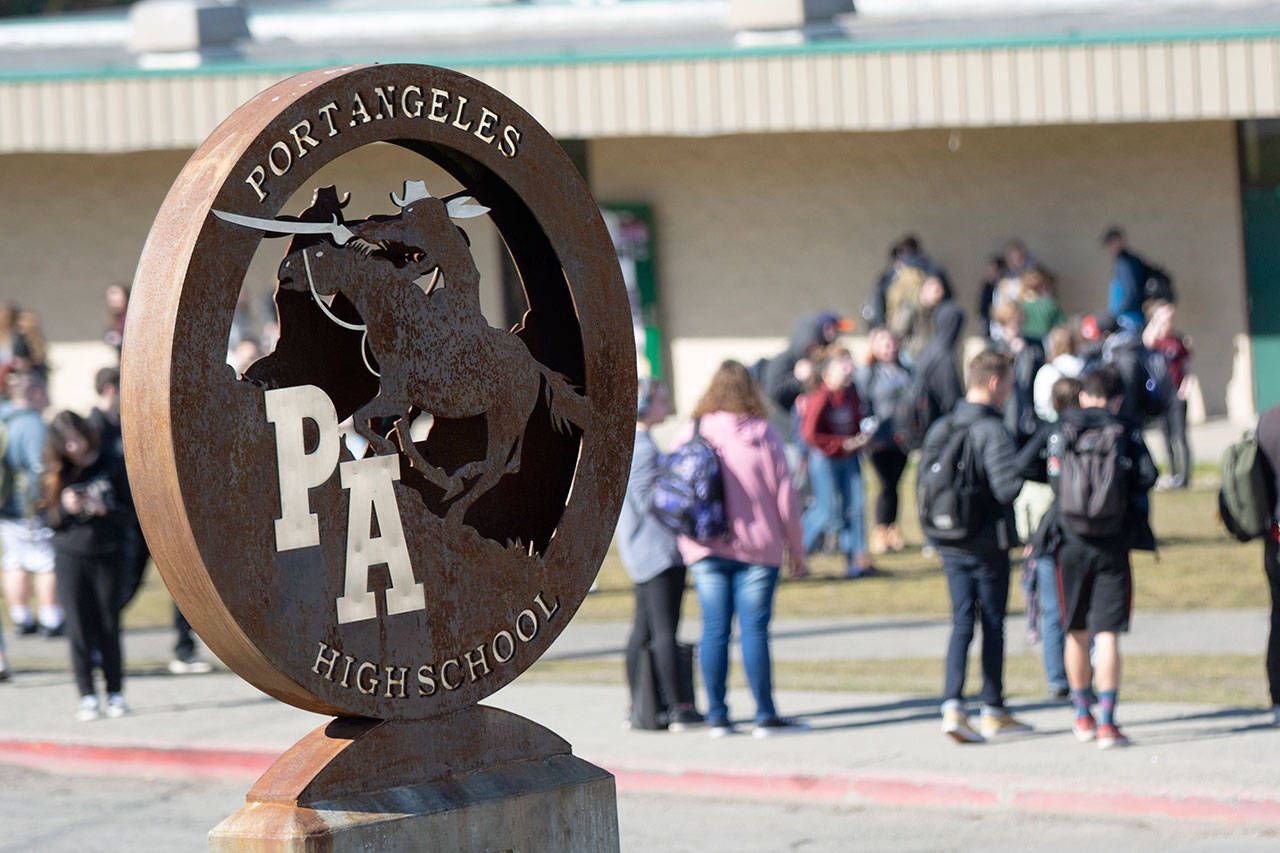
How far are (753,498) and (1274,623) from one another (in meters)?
2.64

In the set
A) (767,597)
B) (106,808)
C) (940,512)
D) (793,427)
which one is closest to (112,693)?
(106,808)

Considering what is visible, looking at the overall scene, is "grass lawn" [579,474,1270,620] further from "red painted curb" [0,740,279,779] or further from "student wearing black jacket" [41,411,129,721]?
"red painted curb" [0,740,279,779]

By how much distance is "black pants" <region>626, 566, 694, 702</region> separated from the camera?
9.59 metres

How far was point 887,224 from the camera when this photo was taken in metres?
20.2

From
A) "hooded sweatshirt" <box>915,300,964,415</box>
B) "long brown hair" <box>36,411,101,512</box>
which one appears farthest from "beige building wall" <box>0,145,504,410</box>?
"long brown hair" <box>36,411,101,512</box>

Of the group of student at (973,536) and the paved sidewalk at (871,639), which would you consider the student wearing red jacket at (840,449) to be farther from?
the group of student at (973,536)

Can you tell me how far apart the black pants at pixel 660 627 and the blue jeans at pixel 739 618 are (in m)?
0.18

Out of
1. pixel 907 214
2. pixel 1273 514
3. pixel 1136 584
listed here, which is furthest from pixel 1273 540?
pixel 907 214

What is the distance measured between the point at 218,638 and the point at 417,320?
921mm

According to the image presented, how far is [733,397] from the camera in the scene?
9477 millimetres

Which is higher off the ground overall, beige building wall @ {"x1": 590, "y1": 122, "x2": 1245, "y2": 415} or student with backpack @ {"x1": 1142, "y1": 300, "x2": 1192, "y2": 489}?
beige building wall @ {"x1": 590, "y1": 122, "x2": 1245, "y2": 415}

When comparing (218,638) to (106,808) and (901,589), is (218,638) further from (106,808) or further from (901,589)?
(901,589)

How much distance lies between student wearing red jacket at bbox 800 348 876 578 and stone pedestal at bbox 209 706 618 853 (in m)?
9.19

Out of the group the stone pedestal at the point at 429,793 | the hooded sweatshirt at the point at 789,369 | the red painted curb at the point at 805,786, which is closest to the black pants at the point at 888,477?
the hooded sweatshirt at the point at 789,369
